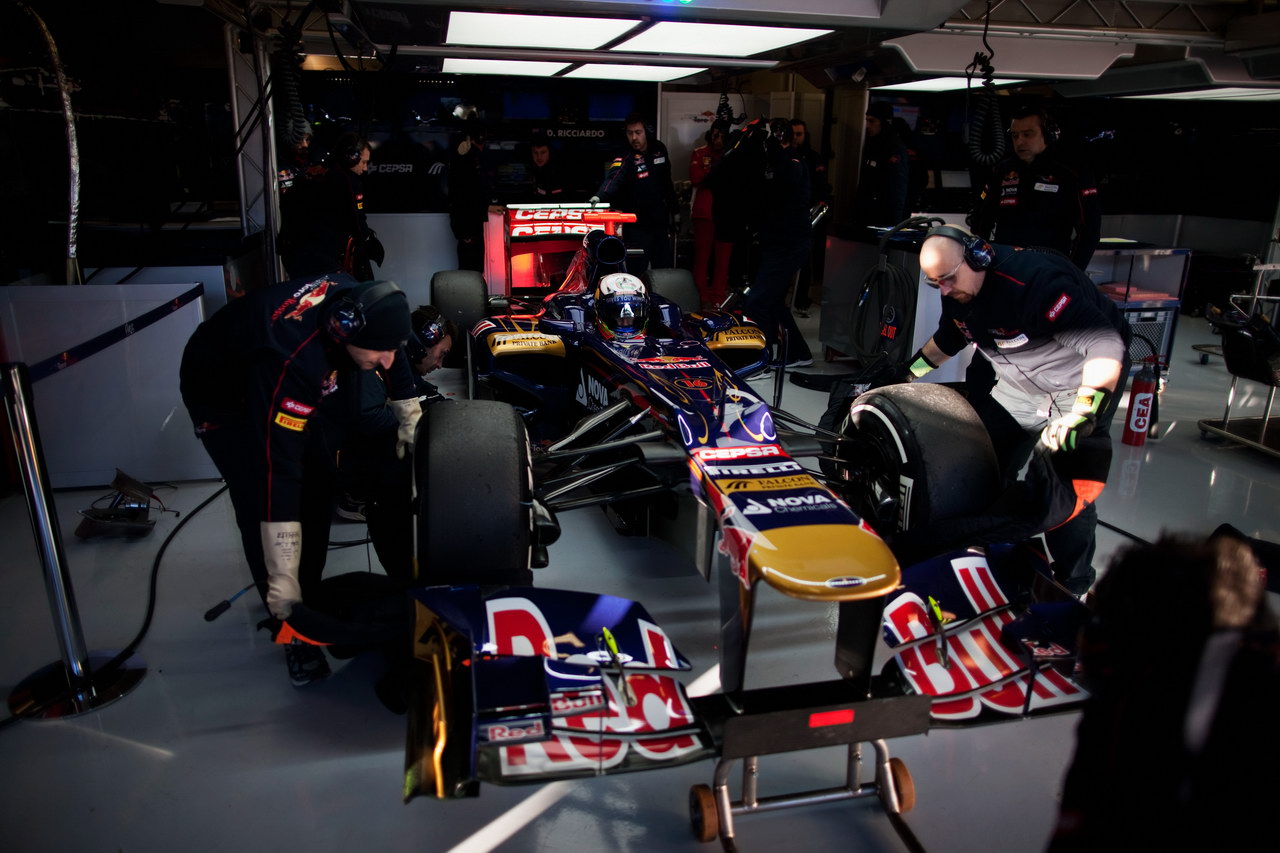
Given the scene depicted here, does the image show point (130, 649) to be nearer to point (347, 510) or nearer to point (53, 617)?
point (53, 617)

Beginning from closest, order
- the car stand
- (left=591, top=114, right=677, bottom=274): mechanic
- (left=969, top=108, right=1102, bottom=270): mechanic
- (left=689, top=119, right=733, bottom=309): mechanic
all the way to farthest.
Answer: the car stand
(left=969, top=108, right=1102, bottom=270): mechanic
(left=591, top=114, right=677, bottom=274): mechanic
(left=689, top=119, right=733, bottom=309): mechanic

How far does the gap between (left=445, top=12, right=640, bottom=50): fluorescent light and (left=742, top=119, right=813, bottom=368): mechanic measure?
6.64 ft

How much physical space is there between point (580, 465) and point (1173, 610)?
3.23 m

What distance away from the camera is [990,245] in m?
3.19

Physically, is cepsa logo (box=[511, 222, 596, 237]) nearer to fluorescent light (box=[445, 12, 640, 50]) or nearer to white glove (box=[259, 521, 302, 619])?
fluorescent light (box=[445, 12, 640, 50])

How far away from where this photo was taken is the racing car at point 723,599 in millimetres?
1997

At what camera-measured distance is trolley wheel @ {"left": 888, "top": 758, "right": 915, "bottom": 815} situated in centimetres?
227

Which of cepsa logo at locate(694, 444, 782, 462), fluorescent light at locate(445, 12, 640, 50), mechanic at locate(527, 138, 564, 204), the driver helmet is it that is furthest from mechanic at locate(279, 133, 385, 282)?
cepsa logo at locate(694, 444, 782, 462)

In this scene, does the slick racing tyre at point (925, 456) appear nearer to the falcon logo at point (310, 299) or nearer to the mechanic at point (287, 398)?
the mechanic at point (287, 398)

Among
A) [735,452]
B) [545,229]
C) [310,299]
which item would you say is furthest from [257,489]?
[545,229]

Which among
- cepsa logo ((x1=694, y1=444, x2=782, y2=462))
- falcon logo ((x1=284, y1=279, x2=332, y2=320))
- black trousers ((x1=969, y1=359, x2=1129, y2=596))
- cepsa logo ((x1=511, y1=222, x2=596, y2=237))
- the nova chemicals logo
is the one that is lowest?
black trousers ((x1=969, y1=359, x2=1129, y2=596))

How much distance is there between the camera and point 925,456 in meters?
2.84

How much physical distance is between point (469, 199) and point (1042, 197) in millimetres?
5397

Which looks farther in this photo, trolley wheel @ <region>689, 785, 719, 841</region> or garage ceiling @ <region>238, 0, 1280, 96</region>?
garage ceiling @ <region>238, 0, 1280, 96</region>
